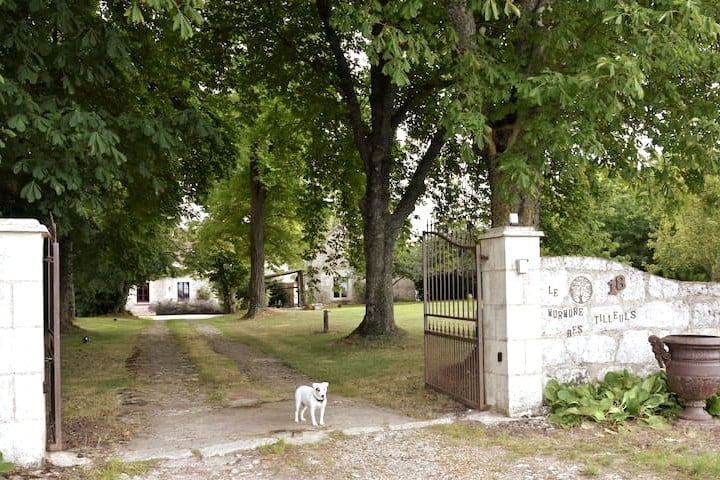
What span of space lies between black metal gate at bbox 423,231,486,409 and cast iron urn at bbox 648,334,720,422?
2244mm

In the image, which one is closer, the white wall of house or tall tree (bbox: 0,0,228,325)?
tall tree (bbox: 0,0,228,325)

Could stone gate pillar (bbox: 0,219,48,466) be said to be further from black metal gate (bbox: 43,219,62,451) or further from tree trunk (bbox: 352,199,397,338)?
tree trunk (bbox: 352,199,397,338)

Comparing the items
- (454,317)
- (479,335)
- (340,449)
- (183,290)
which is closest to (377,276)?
(454,317)

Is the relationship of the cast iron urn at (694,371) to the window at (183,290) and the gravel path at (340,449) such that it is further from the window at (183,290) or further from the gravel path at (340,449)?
the window at (183,290)

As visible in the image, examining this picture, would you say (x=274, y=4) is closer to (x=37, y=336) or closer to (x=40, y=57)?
(x=40, y=57)

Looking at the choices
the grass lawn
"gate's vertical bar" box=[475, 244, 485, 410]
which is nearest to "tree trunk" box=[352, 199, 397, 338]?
the grass lawn

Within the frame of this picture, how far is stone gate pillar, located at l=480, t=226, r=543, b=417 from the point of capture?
25.9ft

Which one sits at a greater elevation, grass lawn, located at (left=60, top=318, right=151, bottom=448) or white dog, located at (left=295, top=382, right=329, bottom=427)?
white dog, located at (left=295, top=382, right=329, bottom=427)

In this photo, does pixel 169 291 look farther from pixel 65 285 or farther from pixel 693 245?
pixel 693 245

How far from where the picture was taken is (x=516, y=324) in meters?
7.93

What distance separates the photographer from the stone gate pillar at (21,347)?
617 cm

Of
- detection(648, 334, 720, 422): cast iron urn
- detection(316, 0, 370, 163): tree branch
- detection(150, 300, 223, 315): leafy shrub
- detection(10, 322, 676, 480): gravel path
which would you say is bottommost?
detection(150, 300, 223, 315): leafy shrub

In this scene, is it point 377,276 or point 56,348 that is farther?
point 377,276

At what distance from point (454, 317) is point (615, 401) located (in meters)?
2.28
